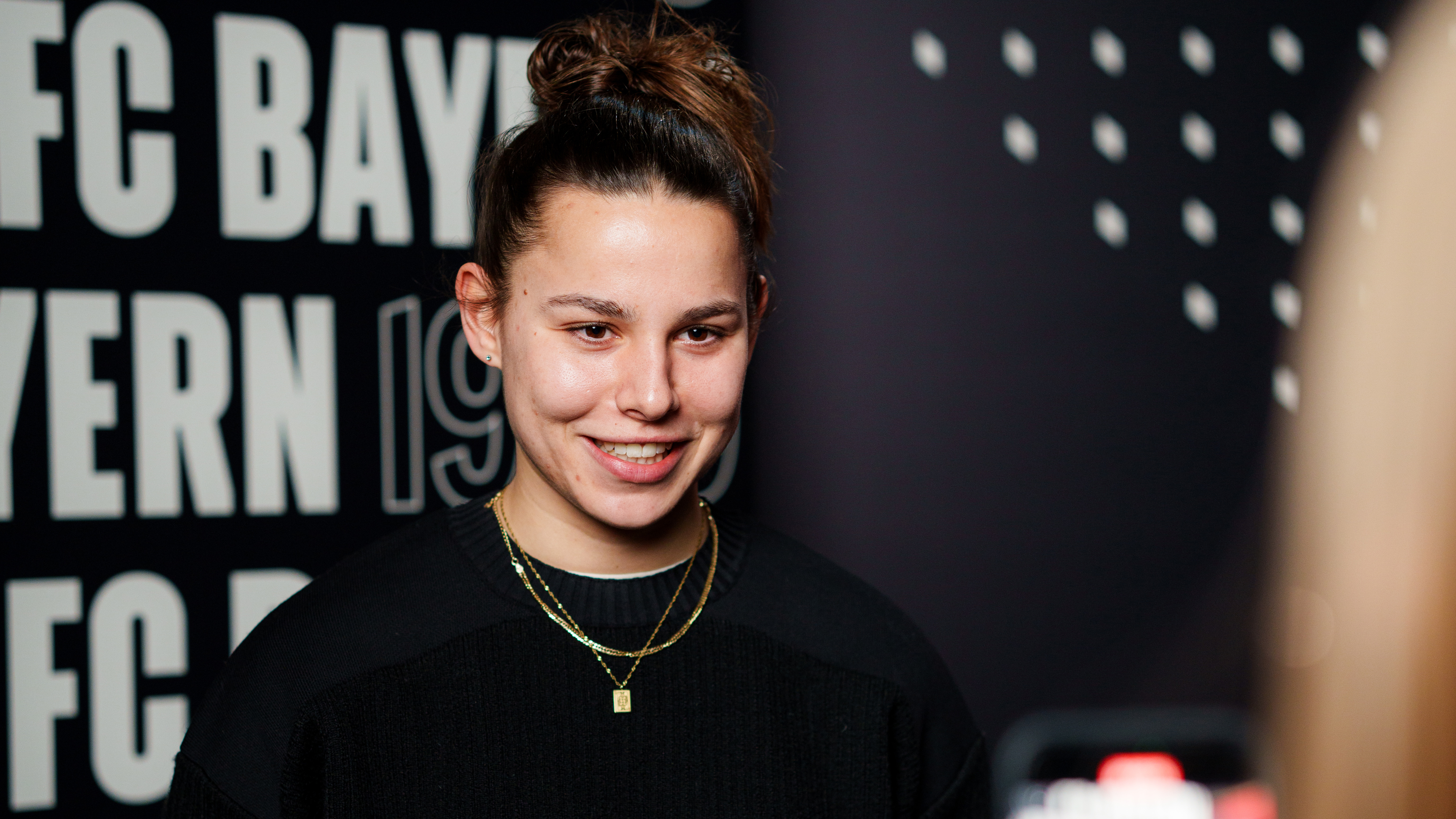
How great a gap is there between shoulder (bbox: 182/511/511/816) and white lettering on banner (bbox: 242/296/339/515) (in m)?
0.73

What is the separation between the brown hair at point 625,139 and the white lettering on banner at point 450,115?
74cm

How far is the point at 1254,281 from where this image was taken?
7.60 feet

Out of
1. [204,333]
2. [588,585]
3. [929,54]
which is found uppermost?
[929,54]

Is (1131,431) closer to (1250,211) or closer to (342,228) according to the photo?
(1250,211)

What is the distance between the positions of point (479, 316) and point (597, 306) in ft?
0.63

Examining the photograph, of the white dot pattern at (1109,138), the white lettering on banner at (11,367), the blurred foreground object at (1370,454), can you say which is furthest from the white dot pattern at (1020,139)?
the white lettering on banner at (11,367)

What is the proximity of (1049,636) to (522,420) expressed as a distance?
1.51m

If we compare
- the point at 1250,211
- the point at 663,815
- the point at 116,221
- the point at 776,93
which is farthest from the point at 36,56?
the point at 1250,211

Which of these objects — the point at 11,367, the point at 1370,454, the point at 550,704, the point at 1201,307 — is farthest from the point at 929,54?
the point at 11,367

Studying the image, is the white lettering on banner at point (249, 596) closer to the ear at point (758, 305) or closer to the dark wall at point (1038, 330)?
the dark wall at point (1038, 330)

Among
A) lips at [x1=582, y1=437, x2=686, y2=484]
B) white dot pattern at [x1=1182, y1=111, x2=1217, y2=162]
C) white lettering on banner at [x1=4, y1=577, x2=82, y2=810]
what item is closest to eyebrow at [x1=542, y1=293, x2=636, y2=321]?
lips at [x1=582, y1=437, x2=686, y2=484]

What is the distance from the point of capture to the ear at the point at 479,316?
3.65 ft

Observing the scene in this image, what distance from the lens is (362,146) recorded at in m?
1.85

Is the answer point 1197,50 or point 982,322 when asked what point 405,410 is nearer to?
point 982,322
